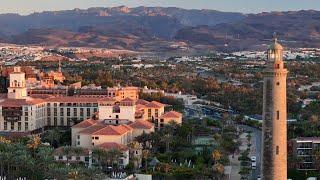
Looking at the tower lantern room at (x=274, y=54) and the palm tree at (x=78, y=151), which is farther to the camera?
the palm tree at (x=78, y=151)

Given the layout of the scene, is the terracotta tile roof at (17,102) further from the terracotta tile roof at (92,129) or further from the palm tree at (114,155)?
the palm tree at (114,155)

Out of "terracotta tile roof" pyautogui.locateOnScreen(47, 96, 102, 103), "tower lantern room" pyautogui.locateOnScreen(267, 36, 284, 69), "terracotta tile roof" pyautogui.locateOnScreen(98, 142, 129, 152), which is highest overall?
"tower lantern room" pyautogui.locateOnScreen(267, 36, 284, 69)

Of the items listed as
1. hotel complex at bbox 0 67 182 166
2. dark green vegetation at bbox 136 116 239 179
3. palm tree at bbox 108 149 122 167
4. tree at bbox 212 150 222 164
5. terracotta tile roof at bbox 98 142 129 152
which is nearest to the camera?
dark green vegetation at bbox 136 116 239 179

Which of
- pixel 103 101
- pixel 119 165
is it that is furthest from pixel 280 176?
pixel 103 101

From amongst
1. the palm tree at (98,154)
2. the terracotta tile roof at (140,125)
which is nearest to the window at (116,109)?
the terracotta tile roof at (140,125)

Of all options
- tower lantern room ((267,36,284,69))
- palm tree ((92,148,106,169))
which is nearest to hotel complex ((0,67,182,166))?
palm tree ((92,148,106,169))

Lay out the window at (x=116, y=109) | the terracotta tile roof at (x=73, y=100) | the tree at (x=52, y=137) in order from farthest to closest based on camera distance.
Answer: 1. the terracotta tile roof at (x=73, y=100)
2. the window at (x=116, y=109)
3. the tree at (x=52, y=137)

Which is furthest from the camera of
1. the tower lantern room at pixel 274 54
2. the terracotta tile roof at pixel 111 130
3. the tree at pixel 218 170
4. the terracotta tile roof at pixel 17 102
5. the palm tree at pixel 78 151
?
the terracotta tile roof at pixel 17 102

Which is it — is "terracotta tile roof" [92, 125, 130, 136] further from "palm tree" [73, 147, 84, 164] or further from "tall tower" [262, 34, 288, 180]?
"tall tower" [262, 34, 288, 180]

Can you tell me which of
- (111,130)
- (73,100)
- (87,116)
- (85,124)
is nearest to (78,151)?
(111,130)
